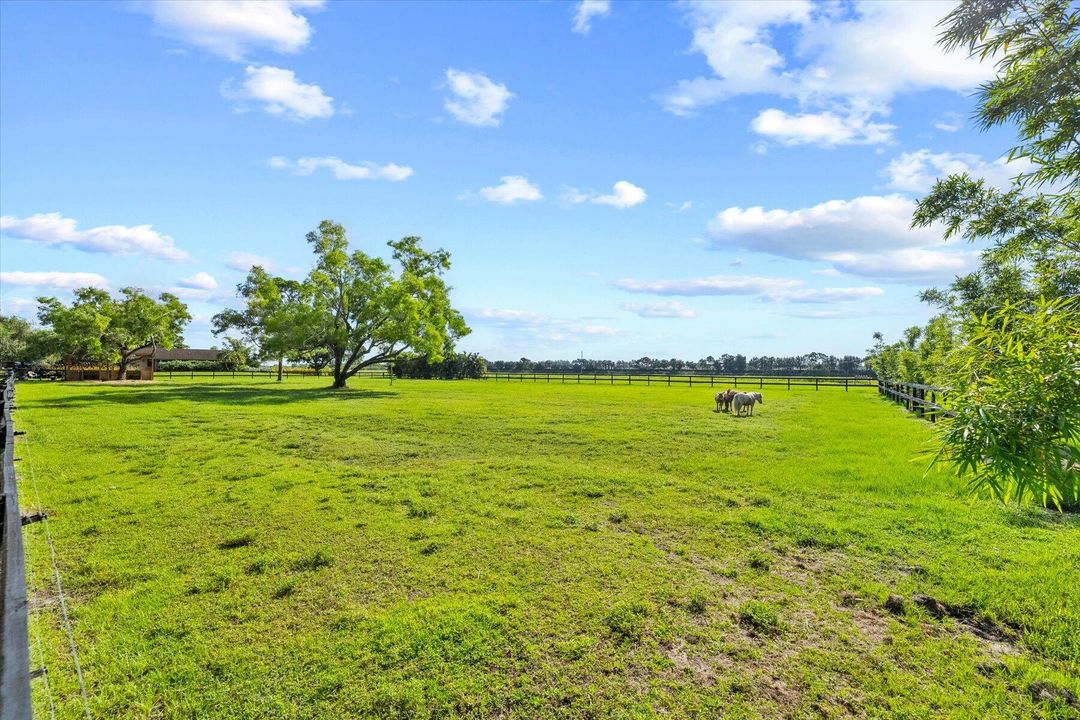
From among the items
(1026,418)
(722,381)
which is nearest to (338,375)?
(1026,418)

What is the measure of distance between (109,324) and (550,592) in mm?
Answer: 57617

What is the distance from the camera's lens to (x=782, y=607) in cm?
456

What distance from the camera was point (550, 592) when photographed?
4.84 meters

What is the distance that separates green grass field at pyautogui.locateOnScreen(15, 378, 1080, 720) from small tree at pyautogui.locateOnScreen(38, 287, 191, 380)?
45.3 metres

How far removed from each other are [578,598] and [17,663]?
3955mm

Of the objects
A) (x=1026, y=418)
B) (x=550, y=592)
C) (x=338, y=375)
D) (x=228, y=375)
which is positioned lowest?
(x=550, y=592)

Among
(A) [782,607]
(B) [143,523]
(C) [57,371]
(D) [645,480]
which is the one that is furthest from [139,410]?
(C) [57,371]

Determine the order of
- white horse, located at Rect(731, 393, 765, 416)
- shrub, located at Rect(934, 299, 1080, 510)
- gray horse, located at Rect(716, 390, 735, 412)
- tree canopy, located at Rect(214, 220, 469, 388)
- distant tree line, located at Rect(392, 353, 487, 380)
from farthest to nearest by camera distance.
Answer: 1. distant tree line, located at Rect(392, 353, 487, 380)
2. tree canopy, located at Rect(214, 220, 469, 388)
3. gray horse, located at Rect(716, 390, 735, 412)
4. white horse, located at Rect(731, 393, 765, 416)
5. shrub, located at Rect(934, 299, 1080, 510)

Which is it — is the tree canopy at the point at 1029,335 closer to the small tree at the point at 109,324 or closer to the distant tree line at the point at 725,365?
the small tree at the point at 109,324

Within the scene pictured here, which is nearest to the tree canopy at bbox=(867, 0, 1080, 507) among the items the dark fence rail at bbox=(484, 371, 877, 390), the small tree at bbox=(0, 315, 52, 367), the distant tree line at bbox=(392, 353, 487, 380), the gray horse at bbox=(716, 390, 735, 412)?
the gray horse at bbox=(716, 390, 735, 412)

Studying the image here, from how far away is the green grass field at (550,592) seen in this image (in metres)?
3.47

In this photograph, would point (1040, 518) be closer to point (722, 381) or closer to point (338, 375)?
point (338, 375)

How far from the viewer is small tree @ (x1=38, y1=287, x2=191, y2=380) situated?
44.1 metres

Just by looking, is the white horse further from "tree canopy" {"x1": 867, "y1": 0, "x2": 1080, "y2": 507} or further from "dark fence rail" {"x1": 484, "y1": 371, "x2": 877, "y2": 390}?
"dark fence rail" {"x1": 484, "y1": 371, "x2": 877, "y2": 390}
